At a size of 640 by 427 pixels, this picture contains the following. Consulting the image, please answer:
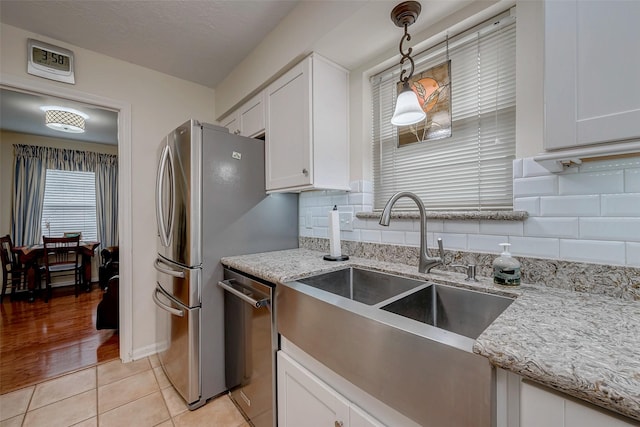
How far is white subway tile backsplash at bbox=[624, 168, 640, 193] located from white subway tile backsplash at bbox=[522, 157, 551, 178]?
20cm

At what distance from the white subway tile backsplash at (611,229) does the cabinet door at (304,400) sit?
1043 mm

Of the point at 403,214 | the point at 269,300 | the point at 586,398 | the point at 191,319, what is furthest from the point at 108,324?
the point at 586,398

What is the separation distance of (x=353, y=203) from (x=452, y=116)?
0.76 metres

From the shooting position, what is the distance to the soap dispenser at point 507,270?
3.28ft

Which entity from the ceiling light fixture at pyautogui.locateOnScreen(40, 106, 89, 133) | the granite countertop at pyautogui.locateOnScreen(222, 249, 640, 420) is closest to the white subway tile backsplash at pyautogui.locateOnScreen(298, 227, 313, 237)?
the granite countertop at pyautogui.locateOnScreen(222, 249, 640, 420)

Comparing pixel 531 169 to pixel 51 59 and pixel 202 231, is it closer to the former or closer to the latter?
pixel 202 231

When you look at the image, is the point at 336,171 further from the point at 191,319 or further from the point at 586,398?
the point at 586,398

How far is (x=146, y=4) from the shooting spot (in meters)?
1.60

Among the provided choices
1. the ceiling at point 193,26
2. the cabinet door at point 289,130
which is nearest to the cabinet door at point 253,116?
the cabinet door at point 289,130

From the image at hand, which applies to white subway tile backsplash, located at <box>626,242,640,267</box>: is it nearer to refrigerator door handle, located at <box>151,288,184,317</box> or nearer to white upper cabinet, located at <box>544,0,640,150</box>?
white upper cabinet, located at <box>544,0,640,150</box>

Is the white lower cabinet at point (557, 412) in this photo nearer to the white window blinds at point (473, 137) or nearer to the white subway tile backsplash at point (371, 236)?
the white window blinds at point (473, 137)

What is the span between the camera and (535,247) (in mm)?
1050

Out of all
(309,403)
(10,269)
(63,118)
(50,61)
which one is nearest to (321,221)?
(309,403)

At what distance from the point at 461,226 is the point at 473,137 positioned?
46 centimetres
